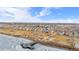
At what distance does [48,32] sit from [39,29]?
0.26 ft

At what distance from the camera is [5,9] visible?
110 cm

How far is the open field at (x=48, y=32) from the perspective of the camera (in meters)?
1.08

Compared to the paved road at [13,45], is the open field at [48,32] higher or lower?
higher

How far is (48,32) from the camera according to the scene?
3.60 ft

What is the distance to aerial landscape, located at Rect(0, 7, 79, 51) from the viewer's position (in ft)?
3.55

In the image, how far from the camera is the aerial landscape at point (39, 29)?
1.08 m

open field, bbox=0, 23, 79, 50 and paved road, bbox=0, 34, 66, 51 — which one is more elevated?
open field, bbox=0, 23, 79, 50

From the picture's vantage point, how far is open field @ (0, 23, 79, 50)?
3.54 ft

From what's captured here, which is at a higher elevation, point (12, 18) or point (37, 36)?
point (12, 18)

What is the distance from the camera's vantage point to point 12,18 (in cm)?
110
